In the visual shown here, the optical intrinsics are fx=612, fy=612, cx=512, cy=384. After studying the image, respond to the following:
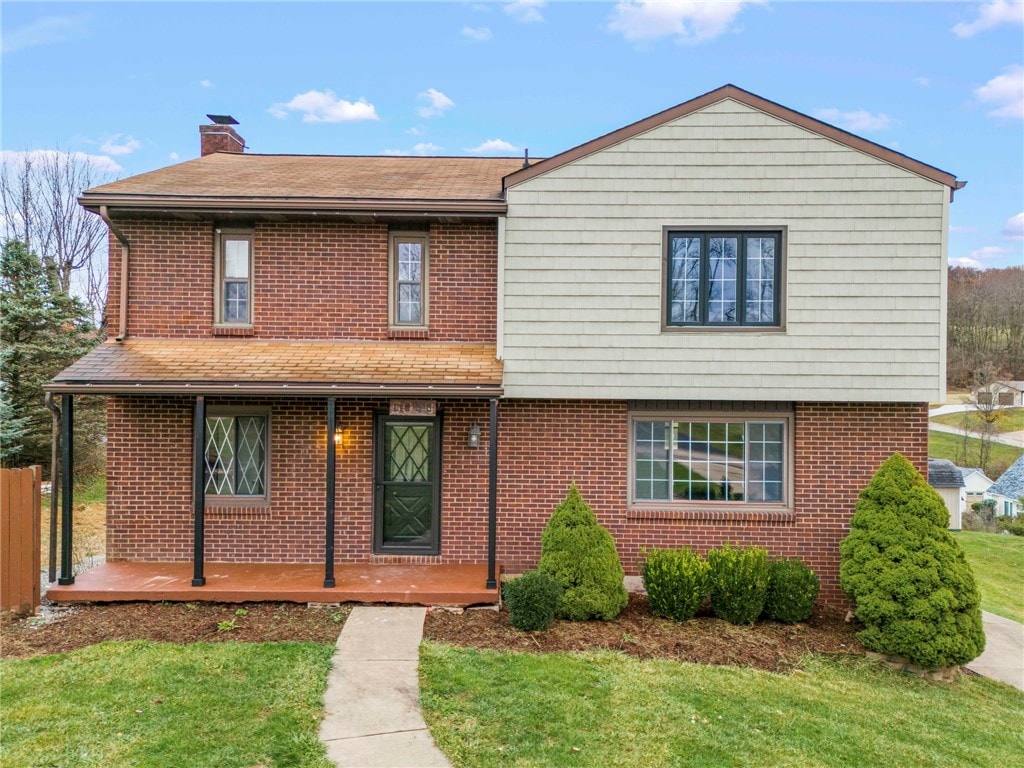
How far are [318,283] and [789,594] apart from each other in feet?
23.8

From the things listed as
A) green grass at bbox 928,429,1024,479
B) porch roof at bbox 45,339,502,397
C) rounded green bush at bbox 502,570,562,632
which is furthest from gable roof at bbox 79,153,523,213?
green grass at bbox 928,429,1024,479

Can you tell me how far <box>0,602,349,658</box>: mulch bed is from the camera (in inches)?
243

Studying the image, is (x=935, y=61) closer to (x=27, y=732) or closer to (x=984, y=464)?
(x=27, y=732)

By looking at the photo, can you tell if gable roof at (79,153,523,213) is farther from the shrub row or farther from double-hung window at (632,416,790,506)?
the shrub row

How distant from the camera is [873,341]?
25.5 ft

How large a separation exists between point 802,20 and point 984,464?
3135 centimetres

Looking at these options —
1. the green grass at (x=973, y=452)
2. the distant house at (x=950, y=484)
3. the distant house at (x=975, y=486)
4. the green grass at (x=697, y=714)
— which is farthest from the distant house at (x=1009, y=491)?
the green grass at (x=697, y=714)

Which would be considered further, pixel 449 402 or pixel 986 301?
pixel 986 301

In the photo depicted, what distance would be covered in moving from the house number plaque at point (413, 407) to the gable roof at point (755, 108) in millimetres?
3072

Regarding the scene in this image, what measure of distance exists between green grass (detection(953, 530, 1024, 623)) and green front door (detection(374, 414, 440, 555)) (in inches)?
269

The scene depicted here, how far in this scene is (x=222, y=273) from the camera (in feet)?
28.3

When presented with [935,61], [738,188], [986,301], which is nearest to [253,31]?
[738,188]

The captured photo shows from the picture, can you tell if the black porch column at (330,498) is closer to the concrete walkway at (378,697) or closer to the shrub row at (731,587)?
the concrete walkway at (378,697)

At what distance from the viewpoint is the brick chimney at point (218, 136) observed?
1190 centimetres
